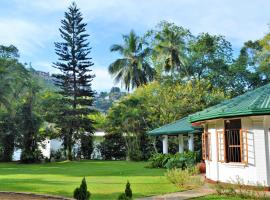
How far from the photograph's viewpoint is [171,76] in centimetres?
3472

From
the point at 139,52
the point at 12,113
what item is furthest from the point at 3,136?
the point at 139,52

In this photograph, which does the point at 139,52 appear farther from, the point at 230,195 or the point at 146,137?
the point at 230,195

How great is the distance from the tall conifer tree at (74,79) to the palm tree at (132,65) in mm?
6195

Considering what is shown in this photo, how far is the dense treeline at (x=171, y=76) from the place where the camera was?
3044 centimetres

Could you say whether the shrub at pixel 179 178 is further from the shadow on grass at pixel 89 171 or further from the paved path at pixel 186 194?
the shadow on grass at pixel 89 171

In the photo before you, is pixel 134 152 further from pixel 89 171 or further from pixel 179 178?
pixel 179 178

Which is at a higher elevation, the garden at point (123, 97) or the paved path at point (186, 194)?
the garden at point (123, 97)

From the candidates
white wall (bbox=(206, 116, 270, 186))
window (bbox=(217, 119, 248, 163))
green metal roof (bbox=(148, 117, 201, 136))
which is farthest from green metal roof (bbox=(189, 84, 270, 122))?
green metal roof (bbox=(148, 117, 201, 136))

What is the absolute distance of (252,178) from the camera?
440 inches

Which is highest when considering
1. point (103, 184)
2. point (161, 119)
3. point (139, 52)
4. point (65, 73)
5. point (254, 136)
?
point (139, 52)

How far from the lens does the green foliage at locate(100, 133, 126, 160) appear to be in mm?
33000

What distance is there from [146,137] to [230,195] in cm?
2145

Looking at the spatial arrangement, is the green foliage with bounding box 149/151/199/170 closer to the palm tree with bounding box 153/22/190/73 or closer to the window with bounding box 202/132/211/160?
the window with bounding box 202/132/211/160

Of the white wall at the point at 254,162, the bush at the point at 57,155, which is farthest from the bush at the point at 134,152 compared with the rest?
the white wall at the point at 254,162
